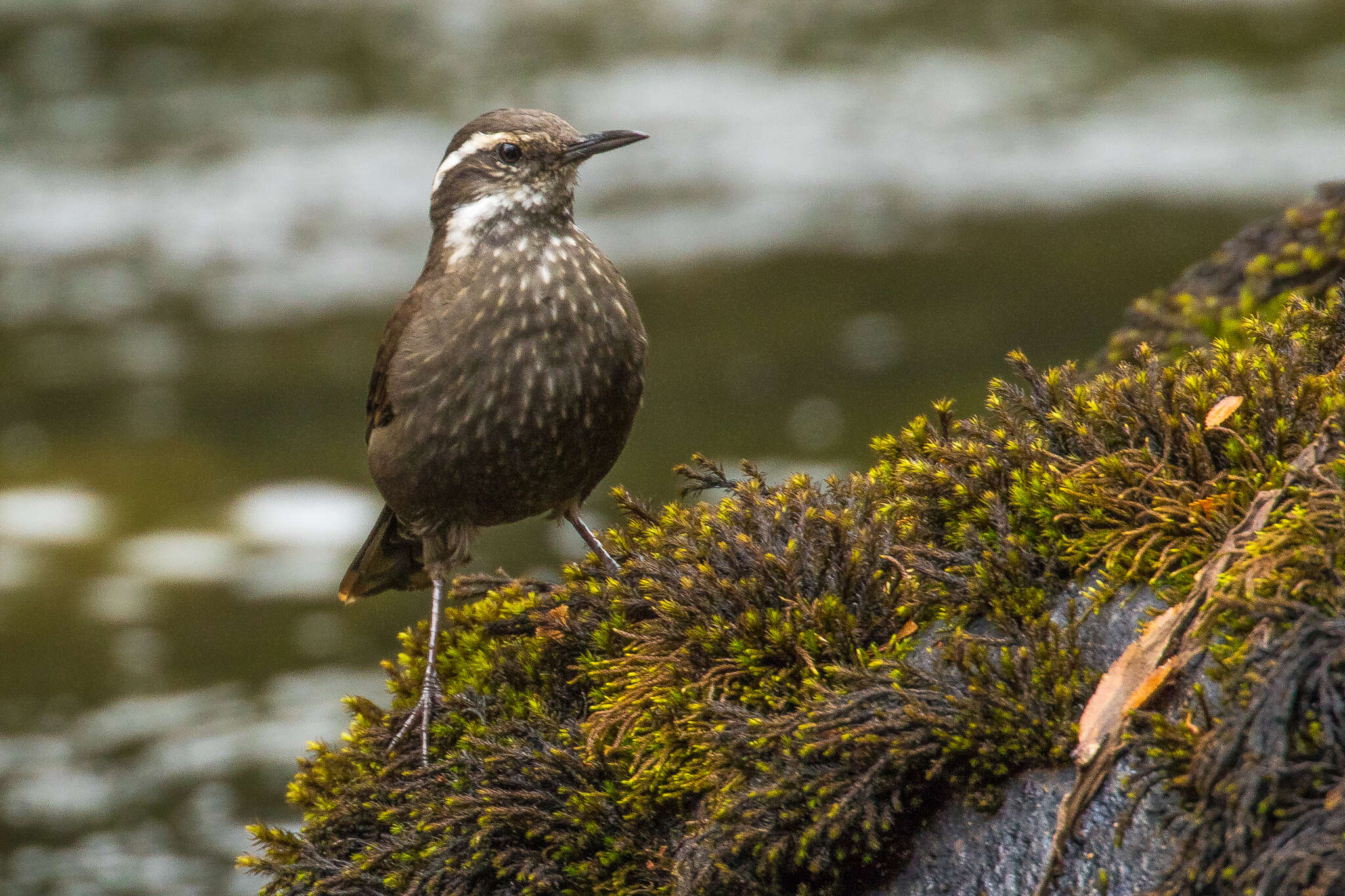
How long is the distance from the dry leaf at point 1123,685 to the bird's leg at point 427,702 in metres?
1.68

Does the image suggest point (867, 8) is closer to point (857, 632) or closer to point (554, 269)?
point (554, 269)

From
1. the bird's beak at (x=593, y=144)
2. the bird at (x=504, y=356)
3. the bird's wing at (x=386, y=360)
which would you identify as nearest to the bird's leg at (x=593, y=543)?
the bird at (x=504, y=356)

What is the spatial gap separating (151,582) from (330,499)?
1207mm

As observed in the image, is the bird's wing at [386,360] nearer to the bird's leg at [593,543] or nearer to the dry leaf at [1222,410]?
the bird's leg at [593,543]

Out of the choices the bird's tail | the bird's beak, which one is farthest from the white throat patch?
the bird's tail

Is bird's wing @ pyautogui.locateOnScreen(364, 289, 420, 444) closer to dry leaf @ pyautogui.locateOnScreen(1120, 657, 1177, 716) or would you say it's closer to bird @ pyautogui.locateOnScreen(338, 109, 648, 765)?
bird @ pyautogui.locateOnScreen(338, 109, 648, 765)

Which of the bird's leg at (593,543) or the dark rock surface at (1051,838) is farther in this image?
the bird's leg at (593,543)

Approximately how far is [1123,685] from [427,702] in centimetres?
184

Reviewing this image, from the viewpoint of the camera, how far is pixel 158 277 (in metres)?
12.2

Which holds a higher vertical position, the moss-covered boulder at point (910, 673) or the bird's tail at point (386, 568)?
the bird's tail at point (386, 568)

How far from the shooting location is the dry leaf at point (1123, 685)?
2.52m

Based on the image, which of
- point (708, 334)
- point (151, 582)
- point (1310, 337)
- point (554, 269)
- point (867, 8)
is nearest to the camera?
point (1310, 337)

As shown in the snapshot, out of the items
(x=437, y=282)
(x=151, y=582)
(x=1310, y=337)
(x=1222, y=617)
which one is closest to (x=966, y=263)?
(x=151, y=582)

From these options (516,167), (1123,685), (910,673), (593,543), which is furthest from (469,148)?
(1123,685)
